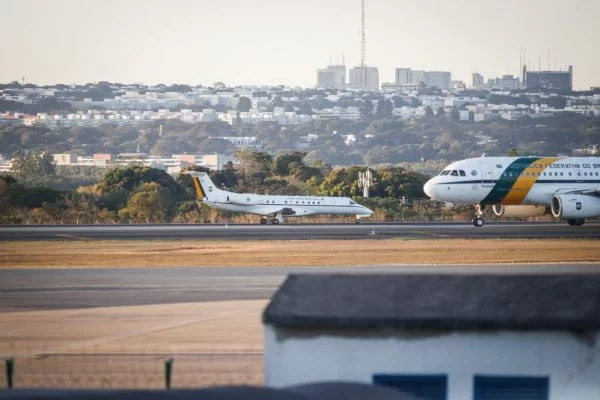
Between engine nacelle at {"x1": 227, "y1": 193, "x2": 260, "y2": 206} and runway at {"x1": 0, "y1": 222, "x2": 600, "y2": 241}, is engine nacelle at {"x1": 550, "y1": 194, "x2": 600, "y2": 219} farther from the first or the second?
engine nacelle at {"x1": 227, "y1": 193, "x2": 260, "y2": 206}

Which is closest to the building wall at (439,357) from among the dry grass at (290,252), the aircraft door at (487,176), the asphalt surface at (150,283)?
the asphalt surface at (150,283)

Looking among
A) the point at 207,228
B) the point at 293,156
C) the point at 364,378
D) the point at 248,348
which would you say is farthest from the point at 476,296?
the point at 293,156

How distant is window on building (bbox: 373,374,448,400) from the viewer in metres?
14.7

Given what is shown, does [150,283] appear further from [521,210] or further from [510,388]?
[521,210]

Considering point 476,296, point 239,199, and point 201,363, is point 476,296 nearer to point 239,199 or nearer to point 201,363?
→ point 201,363

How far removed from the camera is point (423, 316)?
14.7 meters

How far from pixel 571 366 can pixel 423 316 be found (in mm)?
1883

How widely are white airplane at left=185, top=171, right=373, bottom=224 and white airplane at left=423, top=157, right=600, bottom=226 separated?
18.4m

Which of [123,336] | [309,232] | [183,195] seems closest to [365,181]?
[183,195]

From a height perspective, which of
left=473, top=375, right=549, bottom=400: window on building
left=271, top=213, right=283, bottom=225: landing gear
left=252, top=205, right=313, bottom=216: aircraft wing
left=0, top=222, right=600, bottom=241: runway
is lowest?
left=271, top=213, right=283, bottom=225: landing gear

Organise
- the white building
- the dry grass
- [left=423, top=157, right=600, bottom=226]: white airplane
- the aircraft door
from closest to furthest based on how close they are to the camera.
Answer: the white building < the dry grass < the aircraft door < [left=423, top=157, right=600, bottom=226]: white airplane

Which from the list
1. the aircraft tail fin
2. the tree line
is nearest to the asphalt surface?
the aircraft tail fin

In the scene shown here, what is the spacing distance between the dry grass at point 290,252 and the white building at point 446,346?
96.8 ft

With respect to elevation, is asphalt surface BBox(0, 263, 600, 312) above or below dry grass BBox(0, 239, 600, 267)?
above
